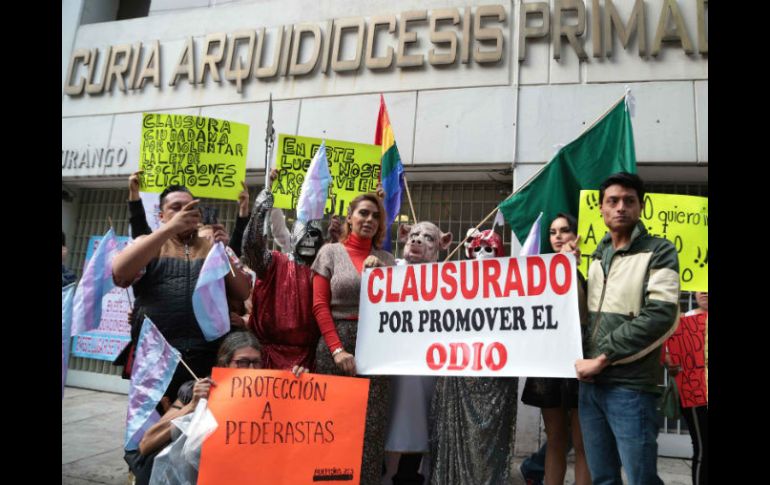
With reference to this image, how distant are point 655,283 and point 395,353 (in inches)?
55.0

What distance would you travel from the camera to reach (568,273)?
105 inches

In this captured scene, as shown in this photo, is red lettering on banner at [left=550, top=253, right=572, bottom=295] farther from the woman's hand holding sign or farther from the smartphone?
the smartphone

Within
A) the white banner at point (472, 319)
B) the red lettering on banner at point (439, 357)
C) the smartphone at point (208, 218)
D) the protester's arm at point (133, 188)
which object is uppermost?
the protester's arm at point (133, 188)

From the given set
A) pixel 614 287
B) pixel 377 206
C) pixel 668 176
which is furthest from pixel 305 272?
pixel 668 176

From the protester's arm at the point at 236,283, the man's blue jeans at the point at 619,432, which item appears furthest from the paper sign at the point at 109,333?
the man's blue jeans at the point at 619,432

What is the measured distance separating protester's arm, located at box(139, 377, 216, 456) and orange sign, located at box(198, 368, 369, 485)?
6 cm

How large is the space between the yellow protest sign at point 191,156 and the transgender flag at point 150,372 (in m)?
1.53

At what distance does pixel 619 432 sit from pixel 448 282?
1129 millimetres

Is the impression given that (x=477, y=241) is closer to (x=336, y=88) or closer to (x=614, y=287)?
(x=614, y=287)

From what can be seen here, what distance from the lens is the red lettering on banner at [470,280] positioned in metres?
2.87

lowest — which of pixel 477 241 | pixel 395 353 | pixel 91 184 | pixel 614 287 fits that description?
pixel 395 353

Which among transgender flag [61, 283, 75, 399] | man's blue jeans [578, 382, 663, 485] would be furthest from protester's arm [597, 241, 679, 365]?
transgender flag [61, 283, 75, 399]

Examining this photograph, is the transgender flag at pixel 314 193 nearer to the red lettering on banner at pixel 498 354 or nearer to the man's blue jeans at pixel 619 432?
the red lettering on banner at pixel 498 354
